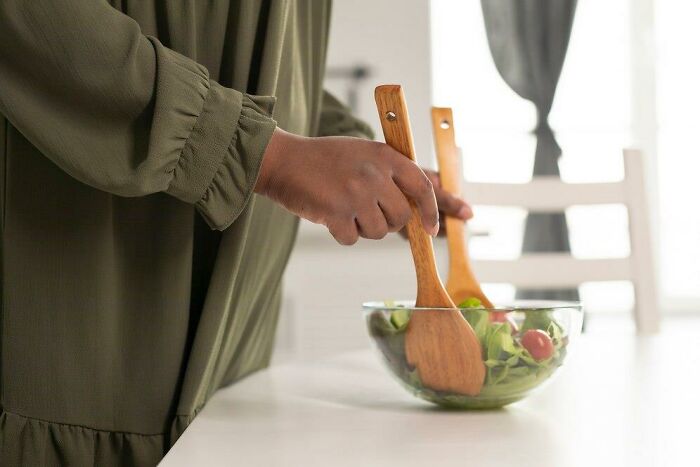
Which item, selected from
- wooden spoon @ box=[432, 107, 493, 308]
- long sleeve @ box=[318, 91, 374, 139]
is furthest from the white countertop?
long sleeve @ box=[318, 91, 374, 139]

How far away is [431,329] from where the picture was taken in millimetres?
686

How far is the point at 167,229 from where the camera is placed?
0.73 meters

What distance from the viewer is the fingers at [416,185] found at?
25.1 inches

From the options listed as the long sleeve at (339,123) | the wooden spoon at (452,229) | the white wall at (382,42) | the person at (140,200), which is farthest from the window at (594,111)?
the person at (140,200)

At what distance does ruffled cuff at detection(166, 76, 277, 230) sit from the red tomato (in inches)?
9.9

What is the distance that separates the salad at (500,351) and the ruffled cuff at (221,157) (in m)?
0.17

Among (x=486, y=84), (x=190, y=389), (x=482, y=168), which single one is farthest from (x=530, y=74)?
(x=190, y=389)

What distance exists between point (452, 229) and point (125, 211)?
Result: 0.37m

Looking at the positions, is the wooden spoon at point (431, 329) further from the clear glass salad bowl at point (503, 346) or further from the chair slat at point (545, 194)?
the chair slat at point (545, 194)

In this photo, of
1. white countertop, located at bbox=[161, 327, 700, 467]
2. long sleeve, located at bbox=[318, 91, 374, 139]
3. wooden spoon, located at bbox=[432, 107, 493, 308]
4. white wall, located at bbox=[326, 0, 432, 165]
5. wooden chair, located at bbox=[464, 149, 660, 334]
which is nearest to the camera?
white countertop, located at bbox=[161, 327, 700, 467]

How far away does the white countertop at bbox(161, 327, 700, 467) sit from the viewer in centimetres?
54

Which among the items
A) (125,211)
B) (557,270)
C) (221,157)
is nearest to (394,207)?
(221,157)

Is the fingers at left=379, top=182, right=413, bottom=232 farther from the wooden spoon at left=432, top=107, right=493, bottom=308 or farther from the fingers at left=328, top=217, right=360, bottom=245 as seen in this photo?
the wooden spoon at left=432, top=107, right=493, bottom=308

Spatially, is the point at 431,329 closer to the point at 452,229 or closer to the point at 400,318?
the point at 400,318
